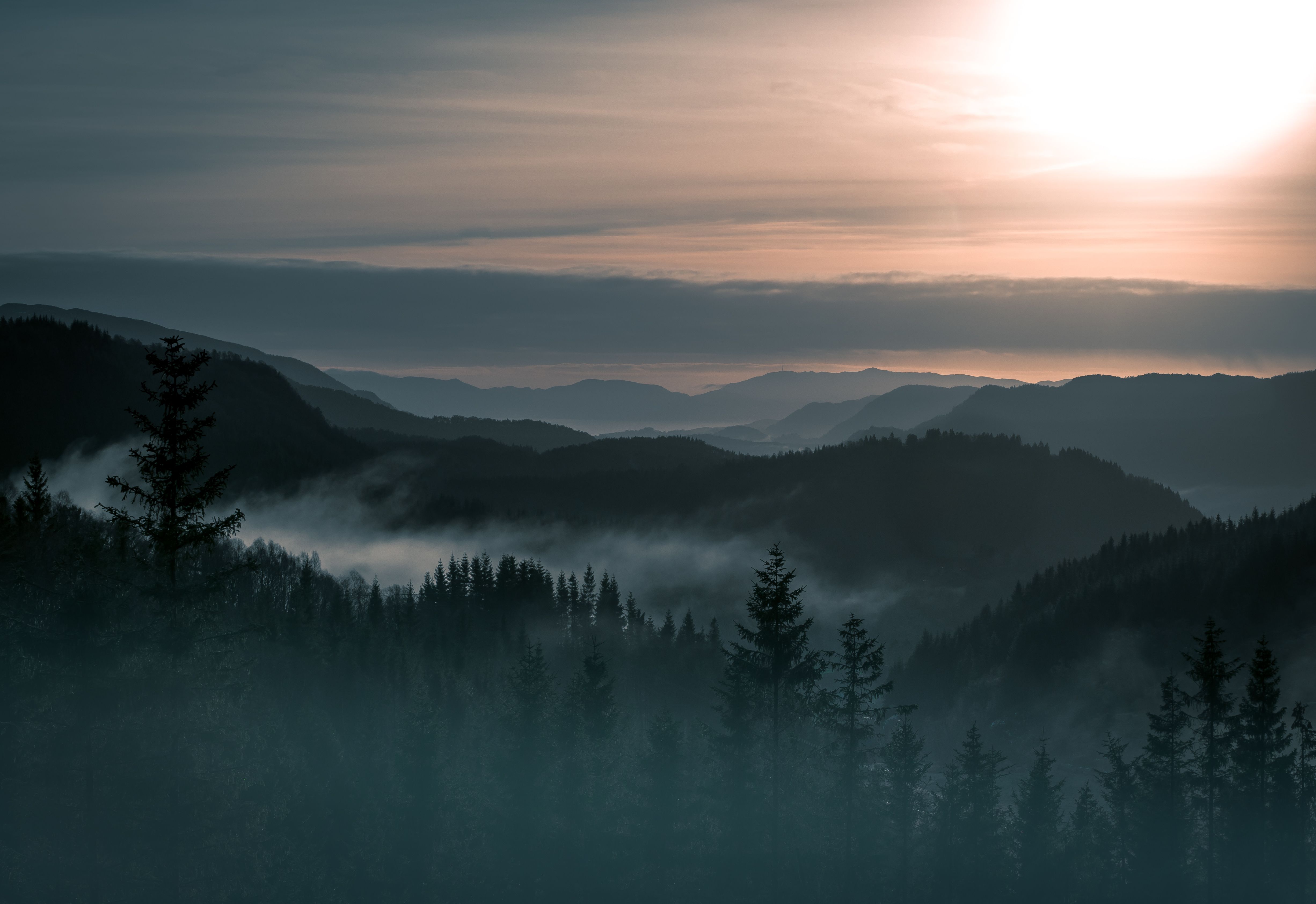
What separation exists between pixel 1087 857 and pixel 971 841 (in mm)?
10523

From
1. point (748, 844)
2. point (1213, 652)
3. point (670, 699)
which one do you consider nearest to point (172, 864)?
point (748, 844)

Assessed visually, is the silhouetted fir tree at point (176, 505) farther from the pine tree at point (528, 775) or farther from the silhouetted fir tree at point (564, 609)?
the silhouetted fir tree at point (564, 609)

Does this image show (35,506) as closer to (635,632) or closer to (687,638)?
(687,638)

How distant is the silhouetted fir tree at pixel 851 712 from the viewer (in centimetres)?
5200

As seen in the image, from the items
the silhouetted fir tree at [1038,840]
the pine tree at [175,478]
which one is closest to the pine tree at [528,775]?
the silhouetted fir tree at [1038,840]

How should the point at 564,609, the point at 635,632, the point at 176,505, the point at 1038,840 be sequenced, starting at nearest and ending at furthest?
1. the point at 176,505
2. the point at 1038,840
3. the point at 564,609
4. the point at 635,632

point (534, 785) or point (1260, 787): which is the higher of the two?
point (1260, 787)

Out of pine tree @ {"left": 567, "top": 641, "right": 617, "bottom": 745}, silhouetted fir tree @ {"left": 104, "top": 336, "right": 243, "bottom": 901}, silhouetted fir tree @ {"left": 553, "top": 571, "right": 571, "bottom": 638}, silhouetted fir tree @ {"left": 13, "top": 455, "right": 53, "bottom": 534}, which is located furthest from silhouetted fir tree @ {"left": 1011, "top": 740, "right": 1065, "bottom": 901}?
silhouetted fir tree @ {"left": 553, "top": 571, "right": 571, "bottom": 638}

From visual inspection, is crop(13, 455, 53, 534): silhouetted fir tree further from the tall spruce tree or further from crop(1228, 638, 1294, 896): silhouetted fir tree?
crop(1228, 638, 1294, 896): silhouetted fir tree

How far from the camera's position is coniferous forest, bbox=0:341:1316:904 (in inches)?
1526

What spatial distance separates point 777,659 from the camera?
50000 mm

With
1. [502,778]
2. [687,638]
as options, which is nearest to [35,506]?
[502,778]

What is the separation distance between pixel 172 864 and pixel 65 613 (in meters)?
16.8

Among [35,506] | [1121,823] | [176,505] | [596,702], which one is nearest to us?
[176,505]
